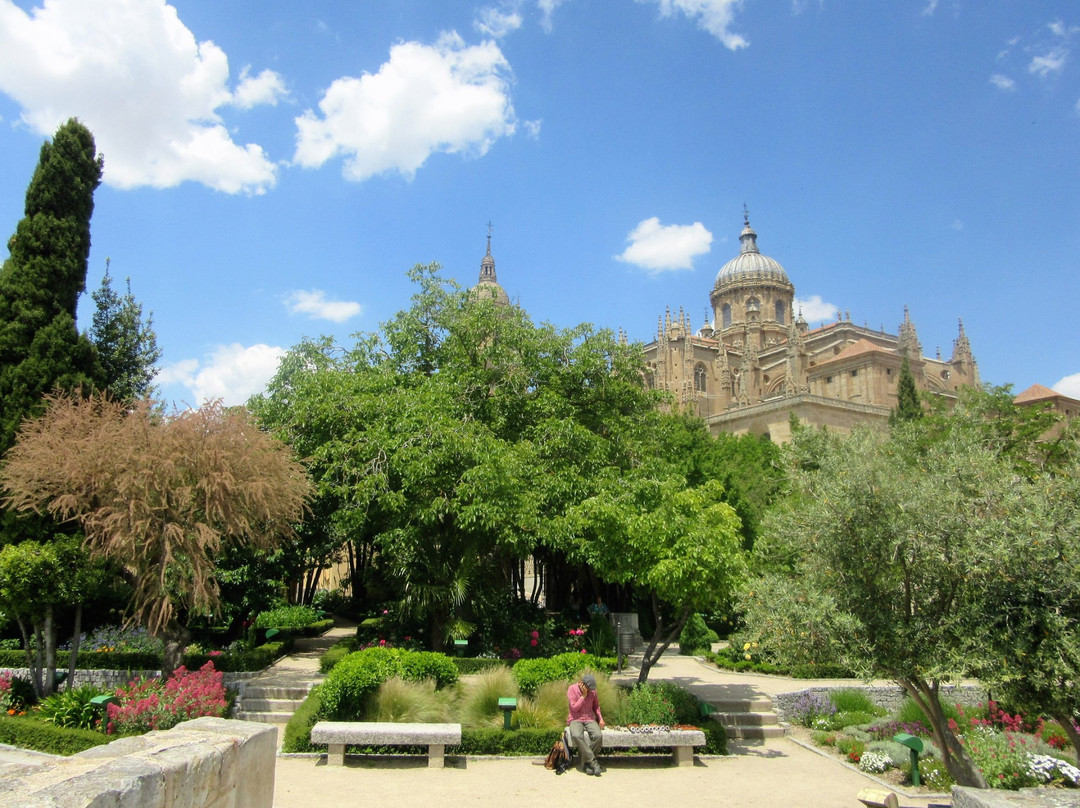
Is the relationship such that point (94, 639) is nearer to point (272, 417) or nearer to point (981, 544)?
point (272, 417)

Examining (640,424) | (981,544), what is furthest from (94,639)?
(981,544)

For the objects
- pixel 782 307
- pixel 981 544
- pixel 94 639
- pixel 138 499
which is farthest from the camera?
pixel 782 307

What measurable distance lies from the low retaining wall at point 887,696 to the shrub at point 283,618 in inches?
465

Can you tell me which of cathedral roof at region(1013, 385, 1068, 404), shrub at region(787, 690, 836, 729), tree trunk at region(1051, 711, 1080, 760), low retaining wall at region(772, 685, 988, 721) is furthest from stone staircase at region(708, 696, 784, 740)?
cathedral roof at region(1013, 385, 1068, 404)

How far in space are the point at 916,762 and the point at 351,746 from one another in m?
7.30

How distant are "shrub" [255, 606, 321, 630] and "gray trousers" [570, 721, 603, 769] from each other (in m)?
11.1

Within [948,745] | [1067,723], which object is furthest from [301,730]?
[1067,723]

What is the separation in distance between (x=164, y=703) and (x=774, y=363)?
61301 mm

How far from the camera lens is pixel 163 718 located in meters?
9.22

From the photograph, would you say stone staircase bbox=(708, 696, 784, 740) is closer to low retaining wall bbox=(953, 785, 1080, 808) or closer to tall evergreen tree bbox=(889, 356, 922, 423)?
low retaining wall bbox=(953, 785, 1080, 808)

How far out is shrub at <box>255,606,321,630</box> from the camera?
18281 mm

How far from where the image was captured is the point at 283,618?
18438 millimetres

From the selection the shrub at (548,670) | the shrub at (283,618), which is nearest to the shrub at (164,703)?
the shrub at (548,670)

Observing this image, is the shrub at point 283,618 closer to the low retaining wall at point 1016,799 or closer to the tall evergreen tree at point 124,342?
the tall evergreen tree at point 124,342
